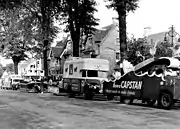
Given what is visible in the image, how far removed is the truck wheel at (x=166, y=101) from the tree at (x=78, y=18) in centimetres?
1588

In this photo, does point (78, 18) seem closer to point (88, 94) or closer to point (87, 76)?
point (87, 76)

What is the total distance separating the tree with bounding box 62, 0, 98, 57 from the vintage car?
12.2m

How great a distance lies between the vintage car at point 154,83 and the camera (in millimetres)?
14586

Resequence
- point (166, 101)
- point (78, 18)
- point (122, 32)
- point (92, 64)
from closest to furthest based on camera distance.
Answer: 1. point (166, 101)
2. point (122, 32)
3. point (92, 64)
4. point (78, 18)

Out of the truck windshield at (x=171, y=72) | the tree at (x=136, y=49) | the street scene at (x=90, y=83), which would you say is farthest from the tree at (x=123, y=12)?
the tree at (x=136, y=49)

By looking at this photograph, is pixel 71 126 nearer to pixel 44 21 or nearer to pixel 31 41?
pixel 44 21

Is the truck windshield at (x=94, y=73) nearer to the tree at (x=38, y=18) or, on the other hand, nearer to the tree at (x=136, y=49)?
the tree at (x=136, y=49)

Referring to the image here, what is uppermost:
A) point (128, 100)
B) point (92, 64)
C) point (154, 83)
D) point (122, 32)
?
point (122, 32)

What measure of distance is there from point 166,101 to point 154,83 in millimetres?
1141

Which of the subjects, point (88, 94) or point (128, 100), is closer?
point (128, 100)

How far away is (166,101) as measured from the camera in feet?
49.1

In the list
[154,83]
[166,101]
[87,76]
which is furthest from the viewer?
[87,76]

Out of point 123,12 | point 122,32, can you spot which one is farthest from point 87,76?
point 123,12

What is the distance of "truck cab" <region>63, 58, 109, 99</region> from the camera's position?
72.0 ft
